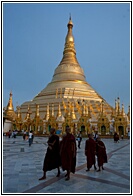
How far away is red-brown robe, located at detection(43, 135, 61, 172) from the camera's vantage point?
5.68 meters

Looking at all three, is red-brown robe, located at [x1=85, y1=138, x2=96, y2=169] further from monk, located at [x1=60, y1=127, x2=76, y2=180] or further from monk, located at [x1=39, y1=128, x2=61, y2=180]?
monk, located at [x1=39, y1=128, x2=61, y2=180]

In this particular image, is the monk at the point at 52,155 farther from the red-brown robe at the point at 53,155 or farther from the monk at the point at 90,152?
the monk at the point at 90,152

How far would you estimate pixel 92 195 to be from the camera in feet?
13.7

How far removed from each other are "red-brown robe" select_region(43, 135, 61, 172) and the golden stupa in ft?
86.7

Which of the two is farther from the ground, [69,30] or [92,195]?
[69,30]

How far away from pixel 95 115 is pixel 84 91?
1044cm

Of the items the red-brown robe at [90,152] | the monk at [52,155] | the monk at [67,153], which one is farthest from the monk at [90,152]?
the monk at [52,155]

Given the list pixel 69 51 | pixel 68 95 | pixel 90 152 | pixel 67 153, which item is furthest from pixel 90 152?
pixel 69 51

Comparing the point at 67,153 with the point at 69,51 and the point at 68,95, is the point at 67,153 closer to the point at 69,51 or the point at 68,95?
the point at 68,95

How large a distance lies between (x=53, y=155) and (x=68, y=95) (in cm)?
3583

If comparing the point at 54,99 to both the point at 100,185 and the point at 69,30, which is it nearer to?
the point at 69,30

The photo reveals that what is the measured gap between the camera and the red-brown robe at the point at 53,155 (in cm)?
568

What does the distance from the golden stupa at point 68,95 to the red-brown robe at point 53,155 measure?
86.7ft

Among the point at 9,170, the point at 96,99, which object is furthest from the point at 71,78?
the point at 9,170
